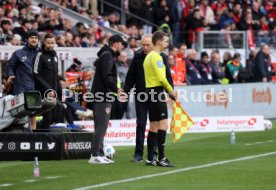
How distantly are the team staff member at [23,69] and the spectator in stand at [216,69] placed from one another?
1154 cm

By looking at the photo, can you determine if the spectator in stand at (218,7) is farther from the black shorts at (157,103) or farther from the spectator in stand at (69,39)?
the black shorts at (157,103)

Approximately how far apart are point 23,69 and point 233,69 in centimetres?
1266

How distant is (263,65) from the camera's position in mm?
30844

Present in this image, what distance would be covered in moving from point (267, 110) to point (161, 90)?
13633mm

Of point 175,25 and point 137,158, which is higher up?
point 175,25

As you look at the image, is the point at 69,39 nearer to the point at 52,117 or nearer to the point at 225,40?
the point at 225,40

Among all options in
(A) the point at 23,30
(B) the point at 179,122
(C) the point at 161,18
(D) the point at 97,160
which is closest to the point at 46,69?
(D) the point at 97,160

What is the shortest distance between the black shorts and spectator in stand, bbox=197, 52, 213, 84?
1288 cm

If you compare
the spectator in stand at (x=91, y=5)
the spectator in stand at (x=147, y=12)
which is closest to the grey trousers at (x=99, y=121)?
the spectator in stand at (x=91, y=5)

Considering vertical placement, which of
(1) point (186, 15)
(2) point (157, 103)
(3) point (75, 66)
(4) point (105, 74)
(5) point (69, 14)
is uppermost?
(1) point (186, 15)

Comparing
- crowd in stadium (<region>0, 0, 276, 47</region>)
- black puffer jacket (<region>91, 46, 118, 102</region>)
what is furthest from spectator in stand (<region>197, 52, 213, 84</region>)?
black puffer jacket (<region>91, 46, 118, 102</region>)

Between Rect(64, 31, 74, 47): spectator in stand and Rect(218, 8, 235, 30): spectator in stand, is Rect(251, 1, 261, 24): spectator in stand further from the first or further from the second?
Rect(64, 31, 74, 47): spectator in stand

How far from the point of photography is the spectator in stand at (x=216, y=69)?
29.6 metres

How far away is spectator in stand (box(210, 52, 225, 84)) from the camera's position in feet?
97.1
